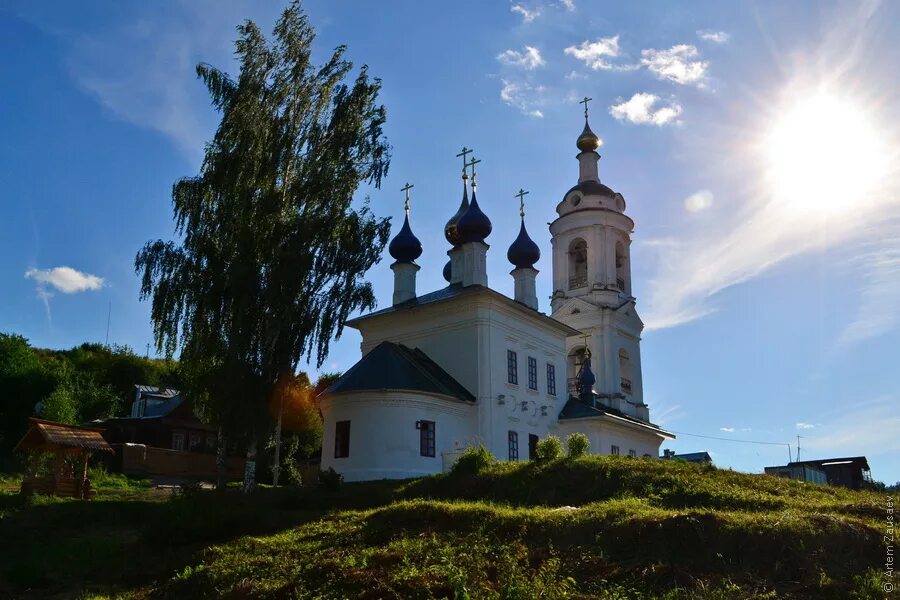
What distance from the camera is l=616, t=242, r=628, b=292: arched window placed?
4147 cm

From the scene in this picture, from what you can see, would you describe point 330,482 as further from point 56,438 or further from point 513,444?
point 513,444

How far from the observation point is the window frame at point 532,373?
30506mm

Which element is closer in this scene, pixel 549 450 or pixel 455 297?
pixel 549 450

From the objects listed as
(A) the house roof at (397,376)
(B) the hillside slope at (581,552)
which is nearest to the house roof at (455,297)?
(A) the house roof at (397,376)

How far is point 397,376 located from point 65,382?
27496 millimetres

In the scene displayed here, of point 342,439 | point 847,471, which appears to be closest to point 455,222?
point 342,439

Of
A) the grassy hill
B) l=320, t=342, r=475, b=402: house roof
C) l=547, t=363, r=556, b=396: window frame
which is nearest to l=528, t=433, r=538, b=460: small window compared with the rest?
l=547, t=363, r=556, b=396: window frame

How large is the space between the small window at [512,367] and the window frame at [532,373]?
845mm

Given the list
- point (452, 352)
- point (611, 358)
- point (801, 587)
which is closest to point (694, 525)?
point (801, 587)

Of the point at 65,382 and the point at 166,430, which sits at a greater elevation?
the point at 65,382

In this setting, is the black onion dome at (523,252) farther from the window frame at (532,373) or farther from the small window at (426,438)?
the small window at (426,438)

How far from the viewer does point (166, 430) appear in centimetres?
4075

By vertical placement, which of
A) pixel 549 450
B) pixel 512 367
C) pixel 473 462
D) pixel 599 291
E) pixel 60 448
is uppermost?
pixel 599 291

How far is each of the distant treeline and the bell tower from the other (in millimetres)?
19146
